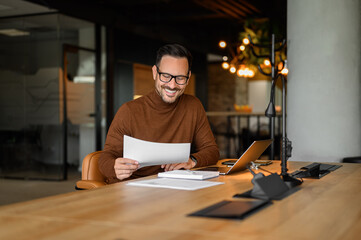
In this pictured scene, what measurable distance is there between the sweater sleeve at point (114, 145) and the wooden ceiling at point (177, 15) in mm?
4609

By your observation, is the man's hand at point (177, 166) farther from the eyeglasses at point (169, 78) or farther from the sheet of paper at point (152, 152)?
the eyeglasses at point (169, 78)

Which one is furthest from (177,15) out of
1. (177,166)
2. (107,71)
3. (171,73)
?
(177,166)

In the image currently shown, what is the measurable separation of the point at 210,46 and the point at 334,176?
31.4ft

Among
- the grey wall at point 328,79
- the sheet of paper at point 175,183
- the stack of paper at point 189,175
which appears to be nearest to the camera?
the sheet of paper at point 175,183

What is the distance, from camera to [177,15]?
8859 mm

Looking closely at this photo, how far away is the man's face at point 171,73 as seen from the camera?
248 cm

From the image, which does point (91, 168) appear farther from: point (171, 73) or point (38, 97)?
point (38, 97)

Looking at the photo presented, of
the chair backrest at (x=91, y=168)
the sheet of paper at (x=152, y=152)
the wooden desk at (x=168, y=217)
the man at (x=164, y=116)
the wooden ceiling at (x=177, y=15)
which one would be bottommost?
the chair backrest at (x=91, y=168)

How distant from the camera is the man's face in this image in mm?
2477

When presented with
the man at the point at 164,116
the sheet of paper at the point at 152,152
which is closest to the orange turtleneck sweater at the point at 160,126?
the man at the point at 164,116

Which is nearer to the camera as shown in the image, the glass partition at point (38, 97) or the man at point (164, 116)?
the man at point (164, 116)

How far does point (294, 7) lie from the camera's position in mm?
3984

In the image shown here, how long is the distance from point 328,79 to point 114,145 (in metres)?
2.19

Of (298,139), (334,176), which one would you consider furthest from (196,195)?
(298,139)
